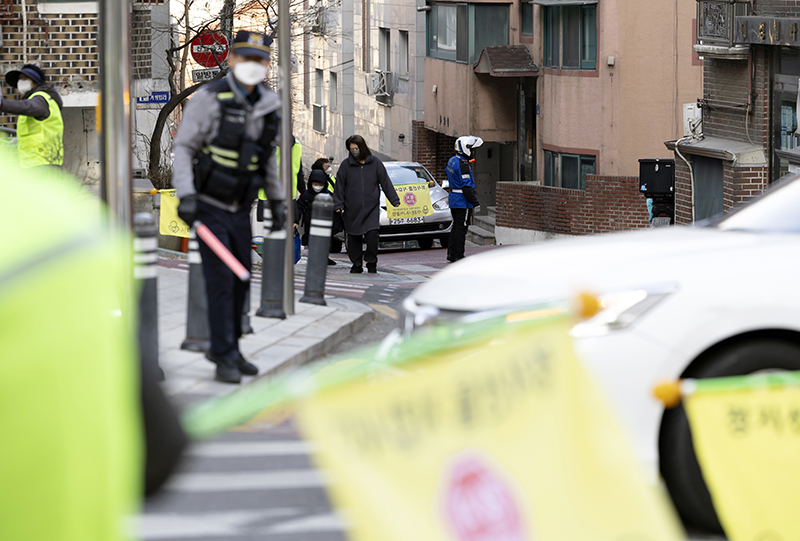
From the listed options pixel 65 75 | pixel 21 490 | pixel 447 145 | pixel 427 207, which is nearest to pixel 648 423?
pixel 21 490

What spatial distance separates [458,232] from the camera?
17.8m

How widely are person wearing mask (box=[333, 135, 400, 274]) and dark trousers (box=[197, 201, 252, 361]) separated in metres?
9.11

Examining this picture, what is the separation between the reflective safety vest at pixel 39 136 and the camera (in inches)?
436

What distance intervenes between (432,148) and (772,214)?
31718mm

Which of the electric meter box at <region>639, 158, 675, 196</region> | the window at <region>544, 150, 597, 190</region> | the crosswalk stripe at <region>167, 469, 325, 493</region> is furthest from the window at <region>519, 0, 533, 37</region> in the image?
the crosswalk stripe at <region>167, 469, 325, 493</region>

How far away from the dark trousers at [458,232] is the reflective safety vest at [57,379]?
54.1ft

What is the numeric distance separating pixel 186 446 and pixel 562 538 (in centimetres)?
58

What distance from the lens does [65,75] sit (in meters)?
18.0

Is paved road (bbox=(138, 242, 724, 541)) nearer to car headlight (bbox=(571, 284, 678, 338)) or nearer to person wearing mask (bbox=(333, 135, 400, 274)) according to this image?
car headlight (bbox=(571, 284, 678, 338))

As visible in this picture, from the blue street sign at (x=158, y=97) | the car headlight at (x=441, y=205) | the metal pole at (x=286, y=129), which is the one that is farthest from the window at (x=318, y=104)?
the metal pole at (x=286, y=129)

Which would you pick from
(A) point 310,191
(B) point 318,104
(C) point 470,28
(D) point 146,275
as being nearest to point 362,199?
(A) point 310,191

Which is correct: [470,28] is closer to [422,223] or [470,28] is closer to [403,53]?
[403,53]

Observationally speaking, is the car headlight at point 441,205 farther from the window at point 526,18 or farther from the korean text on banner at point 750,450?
the korean text on banner at point 750,450

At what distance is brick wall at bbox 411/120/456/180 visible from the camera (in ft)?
120
